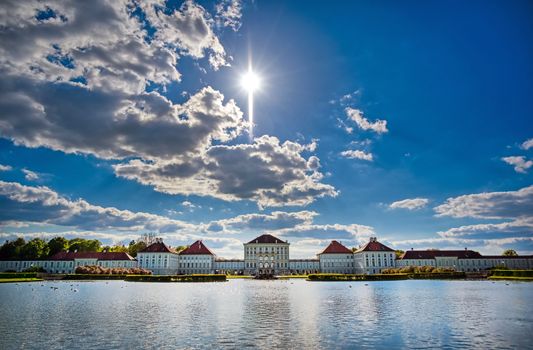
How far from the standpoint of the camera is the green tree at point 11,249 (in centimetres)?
11750

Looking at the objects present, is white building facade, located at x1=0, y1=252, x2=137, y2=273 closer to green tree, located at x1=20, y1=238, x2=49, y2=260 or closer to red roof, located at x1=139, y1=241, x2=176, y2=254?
green tree, located at x1=20, y1=238, x2=49, y2=260

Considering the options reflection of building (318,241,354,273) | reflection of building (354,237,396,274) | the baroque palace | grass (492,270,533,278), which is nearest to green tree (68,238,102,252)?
the baroque palace

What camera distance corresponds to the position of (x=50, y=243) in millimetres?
123562

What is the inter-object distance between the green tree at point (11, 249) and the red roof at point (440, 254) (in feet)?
354

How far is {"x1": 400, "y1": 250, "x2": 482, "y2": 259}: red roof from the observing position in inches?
4500

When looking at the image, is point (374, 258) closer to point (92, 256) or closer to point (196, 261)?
point (196, 261)

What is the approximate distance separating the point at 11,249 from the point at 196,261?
174 feet

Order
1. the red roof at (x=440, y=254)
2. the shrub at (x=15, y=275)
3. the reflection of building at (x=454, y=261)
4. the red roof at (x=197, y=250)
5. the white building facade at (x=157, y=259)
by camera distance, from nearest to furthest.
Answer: the shrub at (x=15, y=275)
the white building facade at (x=157, y=259)
the reflection of building at (x=454, y=261)
the red roof at (x=440, y=254)
the red roof at (x=197, y=250)

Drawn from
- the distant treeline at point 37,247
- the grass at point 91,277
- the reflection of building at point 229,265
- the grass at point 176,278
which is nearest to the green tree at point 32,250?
the distant treeline at point 37,247

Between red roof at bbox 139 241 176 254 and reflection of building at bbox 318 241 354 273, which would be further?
reflection of building at bbox 318 241 354 273

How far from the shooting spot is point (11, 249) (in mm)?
118688

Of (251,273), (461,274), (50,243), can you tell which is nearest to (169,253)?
(251,273)

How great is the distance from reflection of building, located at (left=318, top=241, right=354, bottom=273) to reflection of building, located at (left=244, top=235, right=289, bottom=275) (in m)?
10.4

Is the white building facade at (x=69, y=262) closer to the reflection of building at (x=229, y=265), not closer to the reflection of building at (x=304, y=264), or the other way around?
the reflection of building at (x=229, y=265)
